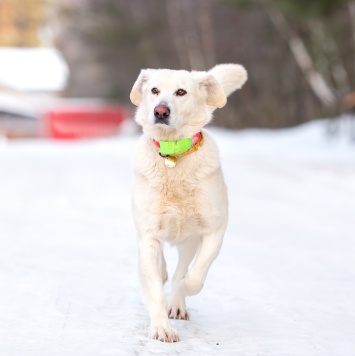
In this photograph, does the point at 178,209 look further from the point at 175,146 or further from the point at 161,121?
the point at 161,121

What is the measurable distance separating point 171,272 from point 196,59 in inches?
1540

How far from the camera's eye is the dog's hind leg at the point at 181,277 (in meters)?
5.24

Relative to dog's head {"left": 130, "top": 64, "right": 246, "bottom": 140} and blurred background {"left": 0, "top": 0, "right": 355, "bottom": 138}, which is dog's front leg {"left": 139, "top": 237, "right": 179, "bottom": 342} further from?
blurred background {"left": 0, "top": 0, "right": 355, "bottom": 138}

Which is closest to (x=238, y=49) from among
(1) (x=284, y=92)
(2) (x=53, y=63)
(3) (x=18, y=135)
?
(1) (x=284, y=92)

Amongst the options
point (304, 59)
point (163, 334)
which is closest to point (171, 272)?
point (163, 334)

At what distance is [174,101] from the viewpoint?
16.7ft

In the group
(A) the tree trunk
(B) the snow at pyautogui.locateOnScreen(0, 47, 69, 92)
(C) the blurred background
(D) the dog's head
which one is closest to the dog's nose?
(D) the dog's head

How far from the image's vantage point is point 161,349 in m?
4.41

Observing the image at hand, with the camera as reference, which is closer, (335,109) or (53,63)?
(335,109)

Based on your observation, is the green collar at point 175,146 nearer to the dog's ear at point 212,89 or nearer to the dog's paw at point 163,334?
the dog's ear at point 212,89

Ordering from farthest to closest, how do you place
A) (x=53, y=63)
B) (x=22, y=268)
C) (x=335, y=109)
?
1. (x=53, y=63)
2. (x=335, y=109)
3. (x=22, y=268)

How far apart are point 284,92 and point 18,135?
38.7 feet

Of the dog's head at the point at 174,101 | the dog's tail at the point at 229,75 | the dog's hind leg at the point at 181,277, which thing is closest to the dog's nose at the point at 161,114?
the dog's head at the point at 174,101

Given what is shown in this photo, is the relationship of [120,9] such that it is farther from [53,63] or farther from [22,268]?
[22,268]
